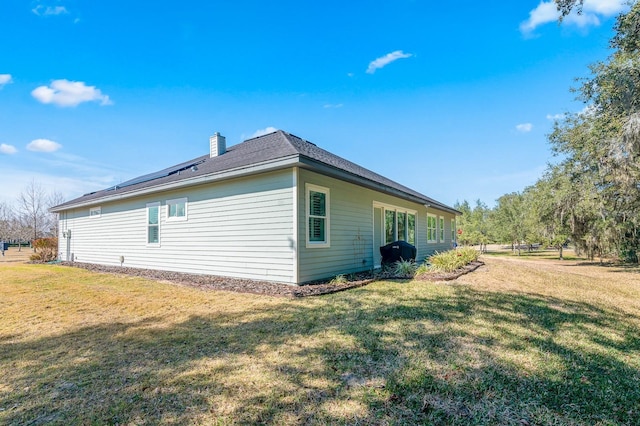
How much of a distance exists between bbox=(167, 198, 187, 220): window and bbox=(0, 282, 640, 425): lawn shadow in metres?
5.28

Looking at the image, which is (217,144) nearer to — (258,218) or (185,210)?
(185,210)

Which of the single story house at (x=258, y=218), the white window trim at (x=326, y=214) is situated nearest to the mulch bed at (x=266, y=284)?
the single story house at (x=258, y=218)

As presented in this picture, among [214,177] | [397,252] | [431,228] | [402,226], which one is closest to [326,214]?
[214,177]

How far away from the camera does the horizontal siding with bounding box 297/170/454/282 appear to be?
23.3 feet

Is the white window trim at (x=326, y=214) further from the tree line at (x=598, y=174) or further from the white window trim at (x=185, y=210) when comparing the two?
the tree line at (x=598, y=174)

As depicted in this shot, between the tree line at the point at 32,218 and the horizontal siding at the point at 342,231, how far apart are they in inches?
1035

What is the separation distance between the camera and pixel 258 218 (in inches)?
295

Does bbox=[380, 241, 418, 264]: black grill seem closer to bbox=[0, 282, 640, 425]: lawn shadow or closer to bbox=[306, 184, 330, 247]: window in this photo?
bbox=[306, 184, 330, 247]: window

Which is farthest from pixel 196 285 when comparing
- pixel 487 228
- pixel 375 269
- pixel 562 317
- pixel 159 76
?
pixel 487 228

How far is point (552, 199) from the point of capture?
1477cm

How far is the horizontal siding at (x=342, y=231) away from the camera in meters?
7.10

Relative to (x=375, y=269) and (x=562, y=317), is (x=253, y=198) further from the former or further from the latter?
(x=562, y=317)

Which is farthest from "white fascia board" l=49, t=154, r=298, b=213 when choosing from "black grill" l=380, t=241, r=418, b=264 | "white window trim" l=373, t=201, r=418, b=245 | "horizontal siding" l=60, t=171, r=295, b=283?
"black grill" l=380, t=241, r=418, b=264

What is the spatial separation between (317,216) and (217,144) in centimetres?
580
